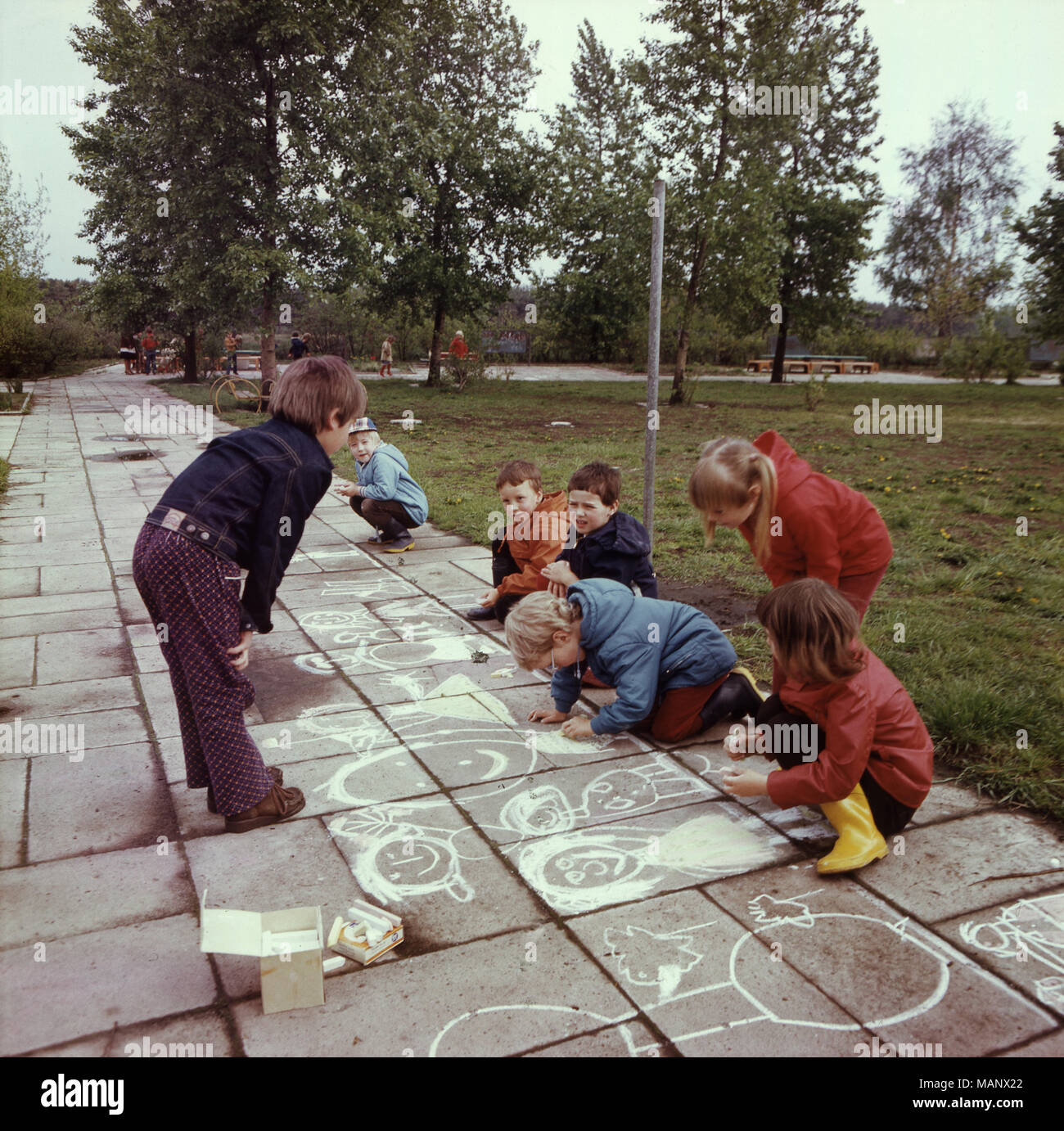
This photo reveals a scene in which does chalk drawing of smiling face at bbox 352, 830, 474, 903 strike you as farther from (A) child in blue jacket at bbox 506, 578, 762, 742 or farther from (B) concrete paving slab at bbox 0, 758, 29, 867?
(B) concrete paving slab at bbox 0, 758, 29, 867

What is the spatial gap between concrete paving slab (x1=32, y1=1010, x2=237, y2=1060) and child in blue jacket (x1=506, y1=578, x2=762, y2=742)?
165 centimetres

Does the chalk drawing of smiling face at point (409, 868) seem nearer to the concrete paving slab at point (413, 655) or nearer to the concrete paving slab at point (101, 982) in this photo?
the concrete paving slab at point (101, 982)

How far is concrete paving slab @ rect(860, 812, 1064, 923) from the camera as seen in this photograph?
251 centimetres

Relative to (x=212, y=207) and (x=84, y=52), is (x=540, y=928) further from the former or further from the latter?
(x=84, y=52)

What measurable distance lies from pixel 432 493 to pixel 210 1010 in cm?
684

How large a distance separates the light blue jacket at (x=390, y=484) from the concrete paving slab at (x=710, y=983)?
4.51 meters

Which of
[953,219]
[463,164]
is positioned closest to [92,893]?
[463,164]

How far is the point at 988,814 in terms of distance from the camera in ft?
9.77

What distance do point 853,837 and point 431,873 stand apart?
1265 millimetres

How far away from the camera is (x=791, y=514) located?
10.1 feet

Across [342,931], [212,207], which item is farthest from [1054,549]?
[212,207]

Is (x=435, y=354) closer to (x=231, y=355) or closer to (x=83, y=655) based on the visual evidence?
(x=231, y=355)

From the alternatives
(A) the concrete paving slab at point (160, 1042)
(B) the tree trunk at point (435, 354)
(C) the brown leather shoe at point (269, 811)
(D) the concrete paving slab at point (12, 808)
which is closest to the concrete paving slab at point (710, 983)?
(A) the concrete paving slab at point (160, 1042)

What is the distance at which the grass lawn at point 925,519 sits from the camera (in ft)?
11.6
